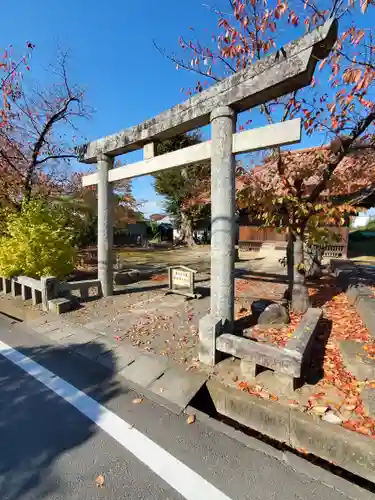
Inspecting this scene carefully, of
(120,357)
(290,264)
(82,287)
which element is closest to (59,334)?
(120,357)

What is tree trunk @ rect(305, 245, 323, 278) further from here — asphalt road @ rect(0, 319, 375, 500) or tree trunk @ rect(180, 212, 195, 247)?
tree trunk @ rect(180, 212, 195, 247)

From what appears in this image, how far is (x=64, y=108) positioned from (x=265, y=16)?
7008mm

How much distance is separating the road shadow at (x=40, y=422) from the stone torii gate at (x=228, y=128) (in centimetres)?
143

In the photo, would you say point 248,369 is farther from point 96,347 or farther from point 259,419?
point 96,347

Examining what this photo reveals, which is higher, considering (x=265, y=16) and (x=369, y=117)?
(x=265, y=16)

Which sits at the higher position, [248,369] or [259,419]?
[248,369]

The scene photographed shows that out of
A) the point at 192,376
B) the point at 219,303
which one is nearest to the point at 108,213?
the point at 219,303

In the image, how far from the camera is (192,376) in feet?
10.4

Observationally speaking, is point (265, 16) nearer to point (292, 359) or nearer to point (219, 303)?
point (219, 303)

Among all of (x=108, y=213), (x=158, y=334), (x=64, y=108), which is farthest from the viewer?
(x=64, y=108)

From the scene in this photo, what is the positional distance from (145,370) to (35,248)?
4591 millimetres

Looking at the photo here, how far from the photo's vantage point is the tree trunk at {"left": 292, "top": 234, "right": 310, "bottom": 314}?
4.73 m

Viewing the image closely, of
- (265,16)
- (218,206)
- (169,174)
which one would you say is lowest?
(218,206)

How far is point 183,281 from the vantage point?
6.70 meters
